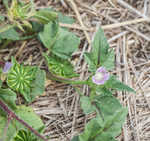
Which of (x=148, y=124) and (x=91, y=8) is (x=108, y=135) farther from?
(x=91, y=8)

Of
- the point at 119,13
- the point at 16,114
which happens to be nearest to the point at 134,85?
the point at 119,13

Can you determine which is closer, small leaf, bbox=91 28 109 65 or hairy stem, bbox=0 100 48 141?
hairy stem, bbox=0 100 48 141

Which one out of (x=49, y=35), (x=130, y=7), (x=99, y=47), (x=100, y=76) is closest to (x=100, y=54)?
(x=99, y=47)

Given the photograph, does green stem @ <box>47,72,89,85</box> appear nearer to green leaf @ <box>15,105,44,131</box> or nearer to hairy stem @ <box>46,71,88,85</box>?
hairy stem @ <box>46,71,88,85</box>

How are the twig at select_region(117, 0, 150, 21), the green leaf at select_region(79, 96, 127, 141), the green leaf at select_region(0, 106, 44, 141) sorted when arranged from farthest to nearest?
1. the twig at select_region(117, 0, 150, 21)
2. the green leaf at select_region(0, 106, 44, 141)
3. the green leaf at select_region(79, 96, 127, 141)

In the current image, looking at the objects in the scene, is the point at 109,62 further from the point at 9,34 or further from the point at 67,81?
the point at 9,34

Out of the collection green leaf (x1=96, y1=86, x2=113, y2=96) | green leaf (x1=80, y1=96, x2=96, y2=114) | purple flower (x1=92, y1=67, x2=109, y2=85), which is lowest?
green leaf (x1=80, y1=96, x2=96, y2=114)

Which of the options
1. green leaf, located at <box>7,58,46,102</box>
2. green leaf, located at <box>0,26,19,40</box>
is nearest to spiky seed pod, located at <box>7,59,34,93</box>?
green leaf, located at <box>7,58,46,102</box>

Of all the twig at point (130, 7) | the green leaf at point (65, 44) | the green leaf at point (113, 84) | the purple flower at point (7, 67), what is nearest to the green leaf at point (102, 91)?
the green leaf at point (113, 84)
